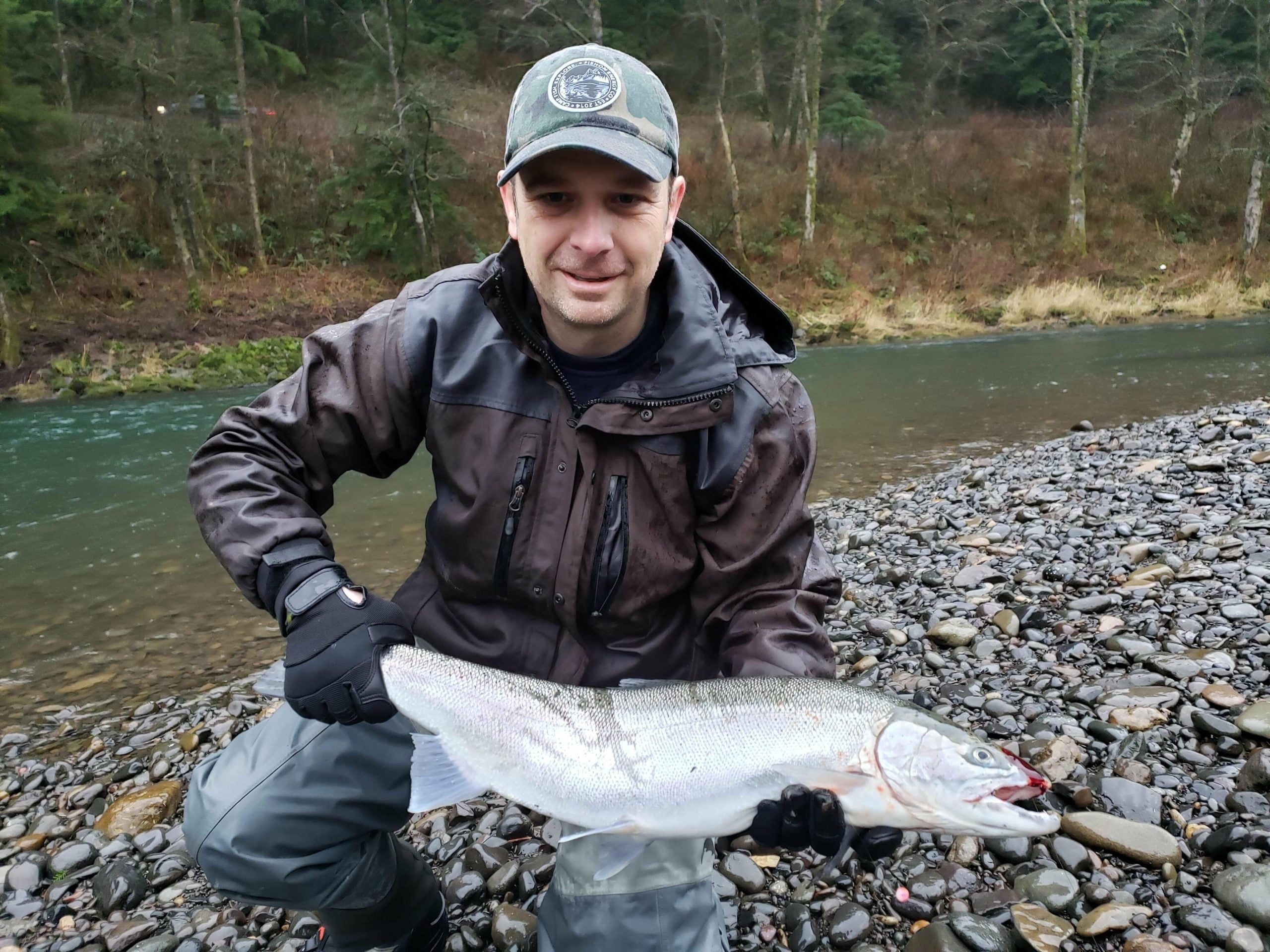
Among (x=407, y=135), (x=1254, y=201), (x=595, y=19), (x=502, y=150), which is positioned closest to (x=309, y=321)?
(x=407, y=135)

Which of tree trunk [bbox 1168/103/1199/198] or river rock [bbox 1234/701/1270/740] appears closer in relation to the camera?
river rock [bbox 1234/701/1270/740]

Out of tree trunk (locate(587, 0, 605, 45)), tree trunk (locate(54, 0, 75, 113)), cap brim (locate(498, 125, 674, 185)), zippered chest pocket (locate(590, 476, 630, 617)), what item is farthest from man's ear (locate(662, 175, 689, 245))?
tree trunk (locate(54, 0, 75, 113))

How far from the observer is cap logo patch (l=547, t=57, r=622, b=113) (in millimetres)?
2617

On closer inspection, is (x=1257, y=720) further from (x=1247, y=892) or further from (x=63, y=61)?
(x=63, y=61)

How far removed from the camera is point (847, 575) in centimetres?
584

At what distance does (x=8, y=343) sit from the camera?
16641 mm

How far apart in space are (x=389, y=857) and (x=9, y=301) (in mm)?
21683

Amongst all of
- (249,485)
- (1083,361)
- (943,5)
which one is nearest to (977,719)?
(249,485)

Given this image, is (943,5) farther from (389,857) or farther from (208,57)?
(389,857)

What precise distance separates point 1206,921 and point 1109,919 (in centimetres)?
25

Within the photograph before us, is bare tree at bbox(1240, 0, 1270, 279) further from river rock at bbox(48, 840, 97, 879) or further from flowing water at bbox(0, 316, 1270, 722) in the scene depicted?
river rock at bbox(48, 840, 97, 879)

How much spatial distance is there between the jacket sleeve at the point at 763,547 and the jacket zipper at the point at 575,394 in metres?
0.15

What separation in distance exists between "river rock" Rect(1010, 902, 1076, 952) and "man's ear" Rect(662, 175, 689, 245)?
234cm

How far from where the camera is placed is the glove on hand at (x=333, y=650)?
2326mm
